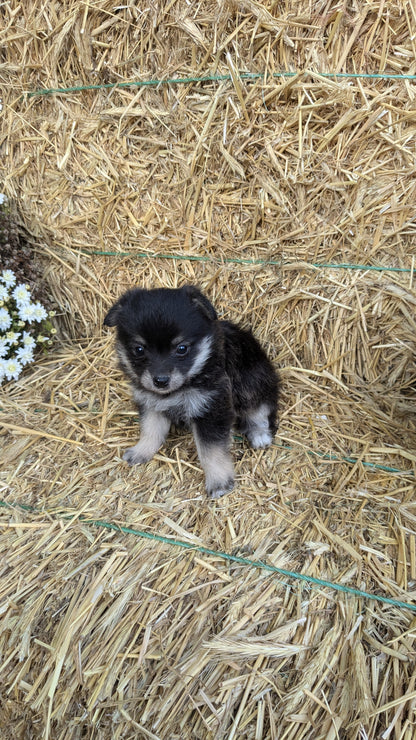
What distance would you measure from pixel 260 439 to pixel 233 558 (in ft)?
3.41

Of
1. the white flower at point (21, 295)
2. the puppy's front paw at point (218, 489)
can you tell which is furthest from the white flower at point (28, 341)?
the puppy's front paw at point (218, 489)

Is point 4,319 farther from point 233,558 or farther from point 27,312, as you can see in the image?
point 233,558

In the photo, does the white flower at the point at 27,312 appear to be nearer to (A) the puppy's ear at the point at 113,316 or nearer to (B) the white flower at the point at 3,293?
(B) the white flower at the point at 3,293

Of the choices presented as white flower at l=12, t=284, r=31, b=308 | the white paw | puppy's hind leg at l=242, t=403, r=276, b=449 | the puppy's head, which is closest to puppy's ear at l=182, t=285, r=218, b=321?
the puppy's head

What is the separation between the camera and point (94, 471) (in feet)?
10.6

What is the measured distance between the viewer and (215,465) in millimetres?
2998

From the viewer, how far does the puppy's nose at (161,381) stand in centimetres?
275

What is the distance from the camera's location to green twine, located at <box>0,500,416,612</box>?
2305mm

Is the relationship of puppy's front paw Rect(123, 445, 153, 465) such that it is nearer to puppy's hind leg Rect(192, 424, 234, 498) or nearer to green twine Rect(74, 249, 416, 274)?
puppy's hind leg Rect(192, 424, 234, 498)

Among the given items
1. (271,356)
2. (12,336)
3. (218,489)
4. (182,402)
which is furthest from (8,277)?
(218,489)

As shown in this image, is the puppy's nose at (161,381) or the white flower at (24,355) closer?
the puppy's nose at (161,381)

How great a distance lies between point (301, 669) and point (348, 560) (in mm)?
620

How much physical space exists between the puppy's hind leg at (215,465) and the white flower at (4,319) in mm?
2150

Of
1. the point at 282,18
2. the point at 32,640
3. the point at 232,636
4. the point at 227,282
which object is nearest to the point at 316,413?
the point at 227,282
